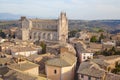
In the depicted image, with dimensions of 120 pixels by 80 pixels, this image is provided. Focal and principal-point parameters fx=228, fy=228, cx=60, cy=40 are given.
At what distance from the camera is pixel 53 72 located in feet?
108

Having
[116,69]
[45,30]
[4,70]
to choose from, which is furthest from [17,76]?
[45,30]

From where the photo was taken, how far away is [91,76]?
2769cm

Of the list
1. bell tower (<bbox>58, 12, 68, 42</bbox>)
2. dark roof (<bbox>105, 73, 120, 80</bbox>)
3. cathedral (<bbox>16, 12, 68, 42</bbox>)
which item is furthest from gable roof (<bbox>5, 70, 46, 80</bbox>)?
bell tower (<bbox>58, 12, 68, 42</bbox>)

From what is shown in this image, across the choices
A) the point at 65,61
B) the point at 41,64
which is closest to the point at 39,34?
the point at 41,64

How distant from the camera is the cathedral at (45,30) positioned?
82.0 meters

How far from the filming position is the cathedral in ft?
269

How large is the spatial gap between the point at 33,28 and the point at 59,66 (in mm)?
60945

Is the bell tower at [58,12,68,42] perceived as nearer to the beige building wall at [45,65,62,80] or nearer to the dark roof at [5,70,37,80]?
the beige building wall at [45,65,62,80]

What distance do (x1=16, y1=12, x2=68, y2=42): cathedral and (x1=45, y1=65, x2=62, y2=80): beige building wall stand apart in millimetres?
45749

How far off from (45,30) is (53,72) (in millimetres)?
54858

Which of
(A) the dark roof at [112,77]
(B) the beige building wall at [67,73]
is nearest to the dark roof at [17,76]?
(B) the beige building wall at [67,73]

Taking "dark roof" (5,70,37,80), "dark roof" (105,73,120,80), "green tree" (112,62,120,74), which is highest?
"dark roof" (5,70,37,80)

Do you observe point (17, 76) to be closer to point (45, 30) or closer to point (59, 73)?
point (59, 73)

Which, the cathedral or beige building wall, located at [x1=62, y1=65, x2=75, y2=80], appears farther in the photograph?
the cathedral
